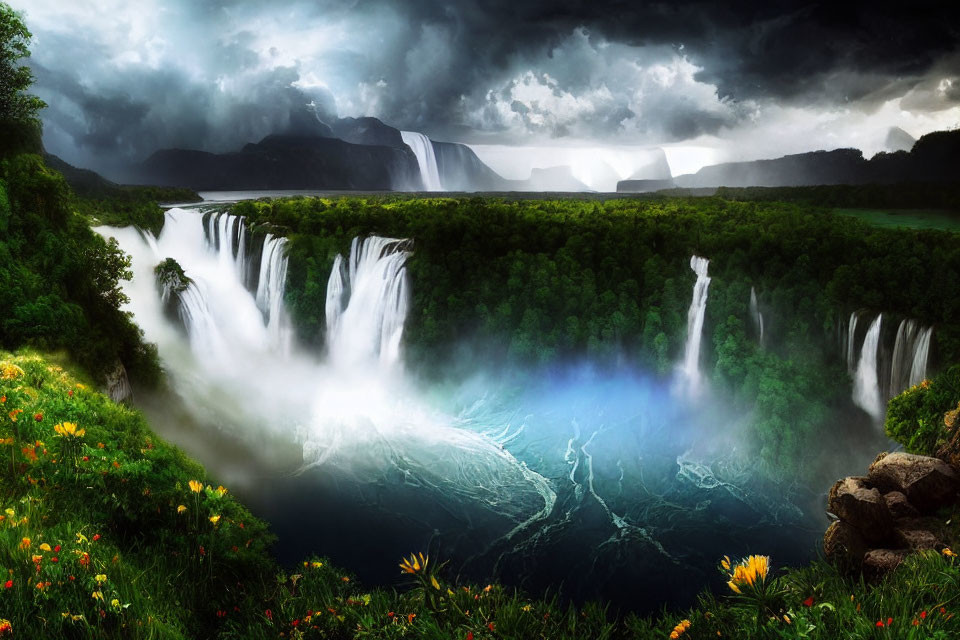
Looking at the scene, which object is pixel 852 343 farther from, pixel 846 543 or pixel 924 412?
pixel 846 543

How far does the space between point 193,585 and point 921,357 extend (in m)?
18.8

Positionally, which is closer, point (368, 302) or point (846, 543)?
point (846, 543)

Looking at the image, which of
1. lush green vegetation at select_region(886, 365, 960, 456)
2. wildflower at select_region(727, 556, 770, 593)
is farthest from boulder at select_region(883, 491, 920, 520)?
wildflower at select_region(727, 556, 770, 593)

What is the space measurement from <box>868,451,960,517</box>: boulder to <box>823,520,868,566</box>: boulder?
1.13m

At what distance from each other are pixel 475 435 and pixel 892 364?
14.0 metres

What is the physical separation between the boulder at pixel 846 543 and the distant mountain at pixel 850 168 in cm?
1488

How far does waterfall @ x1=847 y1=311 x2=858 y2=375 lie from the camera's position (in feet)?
58.0

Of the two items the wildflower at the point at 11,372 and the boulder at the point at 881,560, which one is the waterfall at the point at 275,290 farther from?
the boulder at the point at 881,560

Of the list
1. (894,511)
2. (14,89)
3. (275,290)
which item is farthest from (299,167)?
(894,511)

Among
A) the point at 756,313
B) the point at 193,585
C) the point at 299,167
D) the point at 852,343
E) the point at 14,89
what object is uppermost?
the point at 299,167

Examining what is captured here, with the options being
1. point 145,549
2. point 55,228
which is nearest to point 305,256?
point 55,228

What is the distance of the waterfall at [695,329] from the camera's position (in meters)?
21.8

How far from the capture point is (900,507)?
8523 millimetres

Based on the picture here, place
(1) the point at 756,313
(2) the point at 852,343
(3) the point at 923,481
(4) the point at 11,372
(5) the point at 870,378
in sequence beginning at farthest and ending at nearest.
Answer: (1) the point at 756,313 → (2) the point at 852,343 → (5) the point at 870,378 → (4) the point at 11,372 → (3) the point at 923,481
